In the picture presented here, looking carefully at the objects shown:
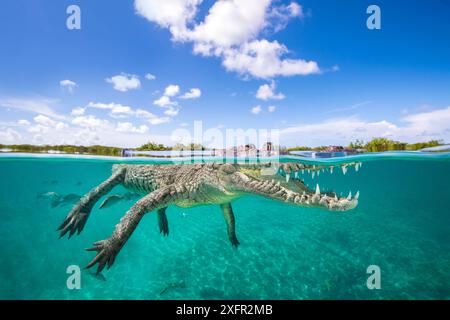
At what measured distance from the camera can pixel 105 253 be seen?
4.08 metres

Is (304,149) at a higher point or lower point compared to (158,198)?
higher

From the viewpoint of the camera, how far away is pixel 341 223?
14.1 meters

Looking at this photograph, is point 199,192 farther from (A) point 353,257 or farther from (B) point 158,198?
(A) point 353,257

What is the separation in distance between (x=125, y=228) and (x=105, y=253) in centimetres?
51

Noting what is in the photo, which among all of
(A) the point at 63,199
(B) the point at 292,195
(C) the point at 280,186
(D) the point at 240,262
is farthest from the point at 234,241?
(A) the point at 63,199

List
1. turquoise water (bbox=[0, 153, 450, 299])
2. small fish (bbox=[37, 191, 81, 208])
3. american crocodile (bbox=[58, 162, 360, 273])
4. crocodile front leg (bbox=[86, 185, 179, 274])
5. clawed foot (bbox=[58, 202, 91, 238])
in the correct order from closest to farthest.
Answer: american crocodile (bbox=[58, 162, 360, 273]) → crocodile front leg (bbox=[86, 185, 179, 274]) → clawed foot (bbox=[58, 202, 91, 238]) → turquoise water (bbox=[0, 153, 450, 299]) → small fish (bbox=[37, 191, 81, 208])

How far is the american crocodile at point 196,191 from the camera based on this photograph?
3.93 meters

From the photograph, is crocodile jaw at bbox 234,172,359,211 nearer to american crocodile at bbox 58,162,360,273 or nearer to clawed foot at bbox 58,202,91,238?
american crocodile at bbox 58,162,360,273

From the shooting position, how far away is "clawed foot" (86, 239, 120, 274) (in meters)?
4.03

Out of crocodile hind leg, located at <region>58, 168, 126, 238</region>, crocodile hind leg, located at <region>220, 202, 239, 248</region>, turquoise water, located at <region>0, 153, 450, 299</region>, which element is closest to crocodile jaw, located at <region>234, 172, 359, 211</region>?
crocodile hind leg, located at <region>220, 202, 239, 248</region>

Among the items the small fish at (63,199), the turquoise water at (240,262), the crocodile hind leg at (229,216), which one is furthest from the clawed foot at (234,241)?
the small fish at (63,199)

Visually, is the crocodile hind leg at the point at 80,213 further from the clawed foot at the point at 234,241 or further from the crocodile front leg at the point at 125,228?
the clawed foot at the point at 234,241
